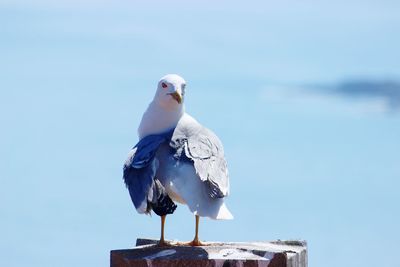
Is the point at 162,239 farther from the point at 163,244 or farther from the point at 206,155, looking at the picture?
the point at 206,155

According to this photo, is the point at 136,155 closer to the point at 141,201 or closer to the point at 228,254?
the point at 141,201

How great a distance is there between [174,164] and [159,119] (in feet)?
1.54

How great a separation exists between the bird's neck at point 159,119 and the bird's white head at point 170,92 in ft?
0.08

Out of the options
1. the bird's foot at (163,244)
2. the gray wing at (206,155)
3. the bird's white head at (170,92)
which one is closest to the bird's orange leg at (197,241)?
the bird's foot at (163,244)

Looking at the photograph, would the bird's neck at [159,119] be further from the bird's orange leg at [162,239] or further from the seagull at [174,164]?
the bird's orange leg at [162,239]

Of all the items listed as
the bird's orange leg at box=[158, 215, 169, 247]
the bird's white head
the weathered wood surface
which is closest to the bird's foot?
the bird's orange leg at box=[158, 215, 169, 247]

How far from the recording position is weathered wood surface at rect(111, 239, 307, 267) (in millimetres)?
6129

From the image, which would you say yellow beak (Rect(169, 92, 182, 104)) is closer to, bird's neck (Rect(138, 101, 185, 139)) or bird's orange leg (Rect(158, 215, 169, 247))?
bird's neck (Rect(138, 101, 185, 139))

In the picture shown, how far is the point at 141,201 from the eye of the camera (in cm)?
641

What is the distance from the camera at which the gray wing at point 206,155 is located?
6.37m

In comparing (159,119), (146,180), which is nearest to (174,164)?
(146,180)

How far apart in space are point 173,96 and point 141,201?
79 centimetres

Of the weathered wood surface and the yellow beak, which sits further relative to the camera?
the yellow beak

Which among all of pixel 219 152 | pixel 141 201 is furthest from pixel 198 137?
pixel 141 201
